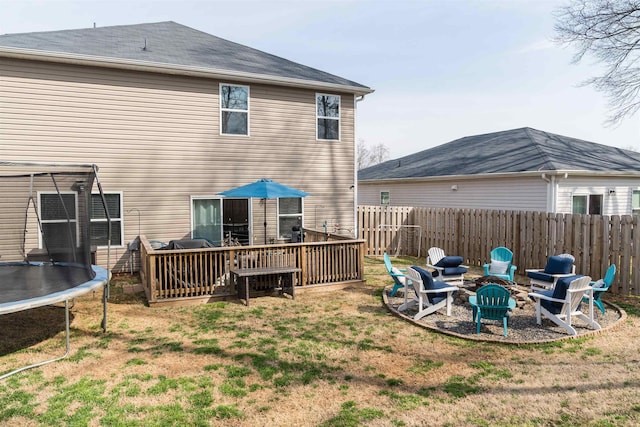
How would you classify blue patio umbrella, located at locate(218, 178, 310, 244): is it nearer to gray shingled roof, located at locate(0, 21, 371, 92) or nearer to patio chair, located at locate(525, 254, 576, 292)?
gray shingled roof, located at locate(0, 21, 371, 92)

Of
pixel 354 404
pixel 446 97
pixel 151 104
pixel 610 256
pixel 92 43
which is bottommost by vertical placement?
pixel 354 404

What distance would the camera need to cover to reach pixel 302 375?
15.2ft

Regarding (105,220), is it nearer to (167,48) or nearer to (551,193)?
(167,48)

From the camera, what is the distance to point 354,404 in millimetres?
3977

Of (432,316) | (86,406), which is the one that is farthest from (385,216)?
(86,406)

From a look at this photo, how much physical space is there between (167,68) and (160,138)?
179 cm

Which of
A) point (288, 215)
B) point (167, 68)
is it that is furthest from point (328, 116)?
point (167, 68)

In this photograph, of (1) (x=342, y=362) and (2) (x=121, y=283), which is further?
(2) (x=121, y=283)

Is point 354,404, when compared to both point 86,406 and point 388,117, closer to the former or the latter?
point 86,406

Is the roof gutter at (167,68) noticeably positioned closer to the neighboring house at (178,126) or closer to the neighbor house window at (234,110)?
the neighboring house at (178,126)

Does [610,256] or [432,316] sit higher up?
[610,256]

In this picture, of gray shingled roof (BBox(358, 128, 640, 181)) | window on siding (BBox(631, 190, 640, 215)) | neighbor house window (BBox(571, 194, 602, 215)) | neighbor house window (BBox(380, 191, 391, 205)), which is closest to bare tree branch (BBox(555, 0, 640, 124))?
gray shingled roof (BBox(358, 128, 640, 181))

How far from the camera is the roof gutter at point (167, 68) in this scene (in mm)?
8789

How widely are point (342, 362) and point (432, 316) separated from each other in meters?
2.44
